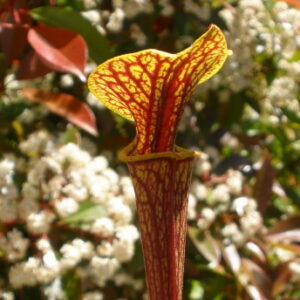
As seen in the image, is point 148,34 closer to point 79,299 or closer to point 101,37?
point 101,37

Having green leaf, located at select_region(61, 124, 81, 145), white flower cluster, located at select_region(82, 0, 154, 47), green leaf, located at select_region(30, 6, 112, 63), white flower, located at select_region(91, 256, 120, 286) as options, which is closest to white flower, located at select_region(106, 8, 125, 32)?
white flower cluster, located at select_region(82, 0, 154, 47)

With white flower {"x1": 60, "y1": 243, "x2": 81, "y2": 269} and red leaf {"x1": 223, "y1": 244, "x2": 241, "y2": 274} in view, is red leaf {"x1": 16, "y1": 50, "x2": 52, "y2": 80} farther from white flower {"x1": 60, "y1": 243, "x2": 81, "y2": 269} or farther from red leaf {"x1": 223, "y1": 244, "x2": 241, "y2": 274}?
red leaf {"x1": 223, "y1": 244, "x2": 241, "y2": 274}

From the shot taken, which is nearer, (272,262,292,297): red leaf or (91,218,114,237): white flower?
(91,218,114,237): white flower

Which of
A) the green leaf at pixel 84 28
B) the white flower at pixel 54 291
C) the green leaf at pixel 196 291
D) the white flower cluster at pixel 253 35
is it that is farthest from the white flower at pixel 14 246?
the white flower cluster at pixel 253 35

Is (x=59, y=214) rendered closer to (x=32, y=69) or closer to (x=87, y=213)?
(x=87, y=213)

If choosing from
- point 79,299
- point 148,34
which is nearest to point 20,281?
point 79,299

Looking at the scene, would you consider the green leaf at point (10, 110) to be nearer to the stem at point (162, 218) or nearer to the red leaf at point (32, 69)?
the red leaf at point (32, 69)
